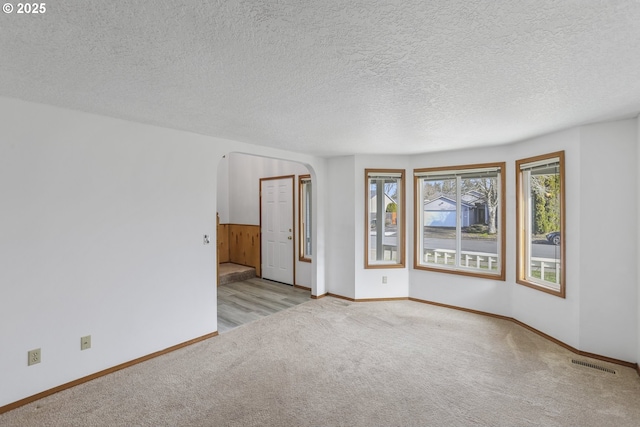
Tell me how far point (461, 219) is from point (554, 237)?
1.12 meters

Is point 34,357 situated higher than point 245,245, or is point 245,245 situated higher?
point 245,245

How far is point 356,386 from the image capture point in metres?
2.44

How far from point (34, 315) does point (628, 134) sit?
17.3 ft

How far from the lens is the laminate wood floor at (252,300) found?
396cm

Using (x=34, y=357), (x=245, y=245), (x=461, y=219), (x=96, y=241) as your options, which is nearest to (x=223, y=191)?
(x=245, y=245)

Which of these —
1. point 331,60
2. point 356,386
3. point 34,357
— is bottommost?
point 356,386

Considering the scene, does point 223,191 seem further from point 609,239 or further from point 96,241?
point 609,239

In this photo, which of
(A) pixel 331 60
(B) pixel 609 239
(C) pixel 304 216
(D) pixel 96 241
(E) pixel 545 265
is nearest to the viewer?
(A) pixel 331 60

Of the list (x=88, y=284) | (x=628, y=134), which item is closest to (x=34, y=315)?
(x=88, y=284)

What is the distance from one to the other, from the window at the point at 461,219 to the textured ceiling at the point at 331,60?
4.66 feet

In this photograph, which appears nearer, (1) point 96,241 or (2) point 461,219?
(1) point 96,241

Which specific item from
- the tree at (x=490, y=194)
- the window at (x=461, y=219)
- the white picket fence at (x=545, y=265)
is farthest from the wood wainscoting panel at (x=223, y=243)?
the white picket fence at (x=545, y=265)

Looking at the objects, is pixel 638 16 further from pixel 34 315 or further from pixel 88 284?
pixel 34 315

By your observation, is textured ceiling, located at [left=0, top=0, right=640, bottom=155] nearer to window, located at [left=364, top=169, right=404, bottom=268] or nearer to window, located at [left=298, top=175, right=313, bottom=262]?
window, located at [left=364, top=169, right=404, bottom=268]
